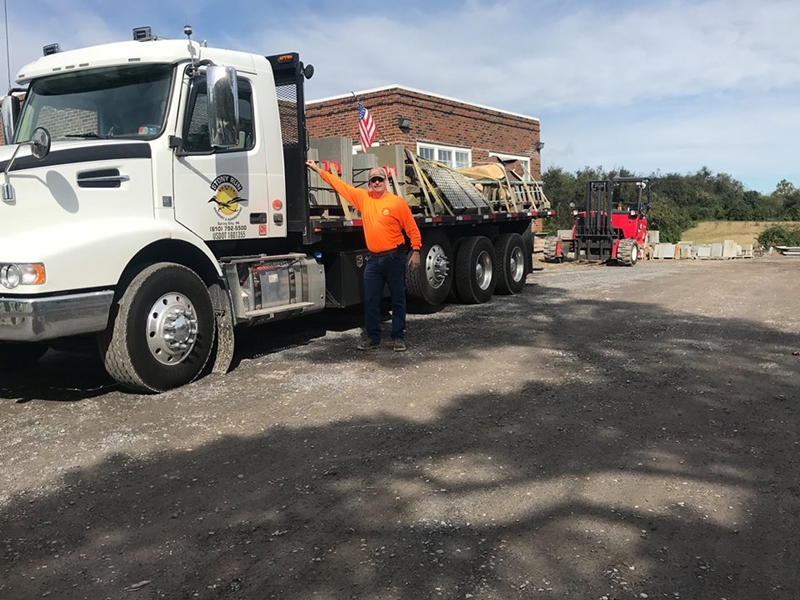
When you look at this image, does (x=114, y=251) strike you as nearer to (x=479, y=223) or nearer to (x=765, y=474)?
(x=765, y=474)

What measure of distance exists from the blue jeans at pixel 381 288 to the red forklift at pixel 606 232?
13.9 m

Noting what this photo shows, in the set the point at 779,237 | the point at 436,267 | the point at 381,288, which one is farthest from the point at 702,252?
the point at 381,288

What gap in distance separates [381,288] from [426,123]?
14.2m

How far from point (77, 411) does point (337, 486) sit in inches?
106

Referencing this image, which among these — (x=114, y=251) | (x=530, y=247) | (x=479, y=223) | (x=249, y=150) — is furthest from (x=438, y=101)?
(x=114, y=251)

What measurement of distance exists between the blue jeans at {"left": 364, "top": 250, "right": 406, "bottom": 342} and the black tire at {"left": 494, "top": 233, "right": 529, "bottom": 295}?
4.33m

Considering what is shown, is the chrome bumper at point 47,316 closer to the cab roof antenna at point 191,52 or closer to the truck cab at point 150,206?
the truck cab at point 150,206

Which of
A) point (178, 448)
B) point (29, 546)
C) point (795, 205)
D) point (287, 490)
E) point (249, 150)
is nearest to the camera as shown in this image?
point (29, 546)

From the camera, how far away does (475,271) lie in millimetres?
11164

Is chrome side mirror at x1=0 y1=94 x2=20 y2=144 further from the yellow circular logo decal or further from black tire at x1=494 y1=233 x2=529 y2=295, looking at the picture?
black tire at x1=494 y1=233 x2=529 y2=295

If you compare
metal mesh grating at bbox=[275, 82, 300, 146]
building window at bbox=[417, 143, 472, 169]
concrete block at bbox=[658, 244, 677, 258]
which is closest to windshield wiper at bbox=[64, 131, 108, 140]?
metal mesh grating at bbox=[275, 82, 300, 146]

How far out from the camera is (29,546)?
3.41m

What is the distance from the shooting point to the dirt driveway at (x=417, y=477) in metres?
3.08

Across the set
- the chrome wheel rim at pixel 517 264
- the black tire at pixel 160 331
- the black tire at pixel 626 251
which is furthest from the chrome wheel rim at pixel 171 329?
the black tire at pixel 626 251
